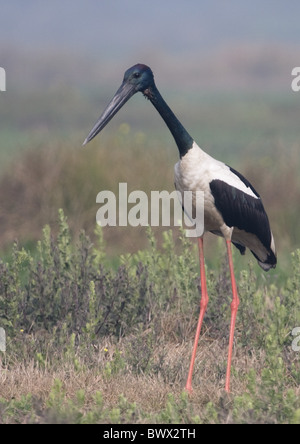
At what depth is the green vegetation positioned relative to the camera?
4820 mm

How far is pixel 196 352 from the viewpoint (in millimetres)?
6301

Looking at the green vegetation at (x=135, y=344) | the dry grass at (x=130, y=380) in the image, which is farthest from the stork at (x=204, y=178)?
the green vegetation at (x=135, y=344)

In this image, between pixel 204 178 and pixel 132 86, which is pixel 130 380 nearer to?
pixel 204 178

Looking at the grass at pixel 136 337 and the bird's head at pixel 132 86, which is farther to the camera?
the bird's head at pixel 132 86

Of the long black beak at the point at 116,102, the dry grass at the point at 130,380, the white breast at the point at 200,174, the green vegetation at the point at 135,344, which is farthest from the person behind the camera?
the long black beak at the point at 116,102

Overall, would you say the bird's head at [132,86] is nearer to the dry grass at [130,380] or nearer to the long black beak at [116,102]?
the long black beak at [116,102]

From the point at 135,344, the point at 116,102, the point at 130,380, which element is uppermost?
the point at 116,102

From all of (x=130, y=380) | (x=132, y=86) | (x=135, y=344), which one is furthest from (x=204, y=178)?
(x=130, y=380)

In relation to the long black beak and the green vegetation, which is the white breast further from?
the green vegetation

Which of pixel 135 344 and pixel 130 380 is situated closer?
pixel 130 380

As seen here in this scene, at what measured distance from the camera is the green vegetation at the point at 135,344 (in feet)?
15.8

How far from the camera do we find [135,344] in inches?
233
